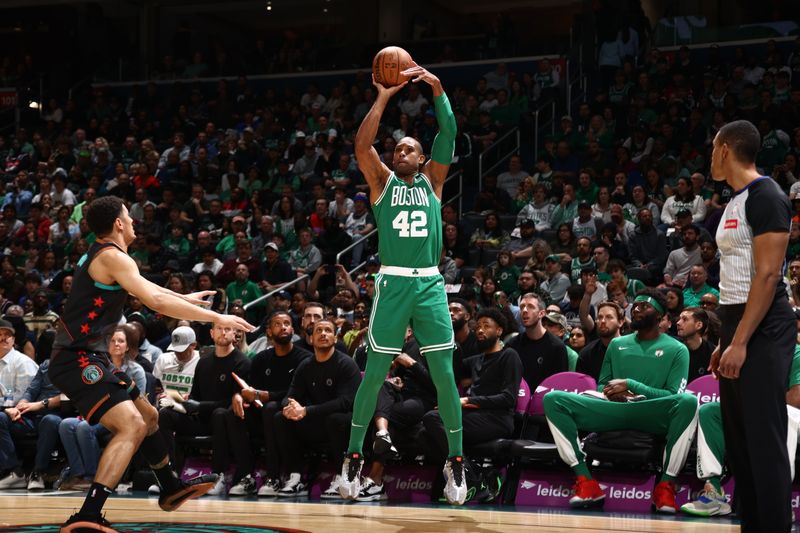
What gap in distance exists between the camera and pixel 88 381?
5.36 metres

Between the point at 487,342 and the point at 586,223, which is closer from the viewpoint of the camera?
the point at 487,342

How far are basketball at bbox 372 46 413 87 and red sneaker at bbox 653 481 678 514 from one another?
10.4 ft

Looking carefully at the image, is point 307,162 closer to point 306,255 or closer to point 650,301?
point 306,255

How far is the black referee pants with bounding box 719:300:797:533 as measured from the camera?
14.1ft

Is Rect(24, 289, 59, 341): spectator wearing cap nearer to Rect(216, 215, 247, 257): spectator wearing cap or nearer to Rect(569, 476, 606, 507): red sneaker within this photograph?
Rect(216, 215, 247, 257): spectator wearing cap

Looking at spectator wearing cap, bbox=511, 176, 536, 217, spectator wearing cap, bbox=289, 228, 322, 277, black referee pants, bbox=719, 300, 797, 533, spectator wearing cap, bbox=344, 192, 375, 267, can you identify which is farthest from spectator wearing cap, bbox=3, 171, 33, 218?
black referee pants, bbox=719, 300, 797, 533

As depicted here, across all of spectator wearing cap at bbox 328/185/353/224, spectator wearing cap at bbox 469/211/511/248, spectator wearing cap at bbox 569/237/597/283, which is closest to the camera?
spectator wearing cap at bbox 569/237/597/283

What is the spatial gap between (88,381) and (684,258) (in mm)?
7628

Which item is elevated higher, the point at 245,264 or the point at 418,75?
the point at 418,75

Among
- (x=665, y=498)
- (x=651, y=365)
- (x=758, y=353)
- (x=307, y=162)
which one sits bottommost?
(x=665, y=498)

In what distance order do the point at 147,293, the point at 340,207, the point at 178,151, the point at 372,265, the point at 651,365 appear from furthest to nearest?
the point at 178,151 → the point at 340,207 → the point at 372,265 → the point at 651,365 → the point at 147,293

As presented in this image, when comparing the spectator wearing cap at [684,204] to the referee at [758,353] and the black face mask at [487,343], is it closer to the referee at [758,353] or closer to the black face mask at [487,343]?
the black face mask at [487,343]

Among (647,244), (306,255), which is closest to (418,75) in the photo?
(647,244)

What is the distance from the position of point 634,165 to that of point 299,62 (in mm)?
9076
